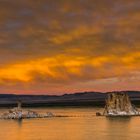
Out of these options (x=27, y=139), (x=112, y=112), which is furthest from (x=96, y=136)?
(x=112, y=112)

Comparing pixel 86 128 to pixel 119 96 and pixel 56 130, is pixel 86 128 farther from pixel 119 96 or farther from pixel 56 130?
pixel 119 96

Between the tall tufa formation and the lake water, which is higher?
the tall tufa formation

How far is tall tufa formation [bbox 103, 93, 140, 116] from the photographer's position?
143250 millimetres

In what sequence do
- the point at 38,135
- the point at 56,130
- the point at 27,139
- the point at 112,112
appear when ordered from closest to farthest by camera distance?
1. the point at 27,139
2. the point at 38,135
3. the point at 56,130
4. the point at 112,112

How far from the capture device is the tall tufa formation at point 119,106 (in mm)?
143250

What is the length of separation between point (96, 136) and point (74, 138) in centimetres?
437

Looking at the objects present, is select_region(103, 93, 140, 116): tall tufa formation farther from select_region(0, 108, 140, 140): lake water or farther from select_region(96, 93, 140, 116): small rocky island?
select_region(0, 108, 140, 140): lake water

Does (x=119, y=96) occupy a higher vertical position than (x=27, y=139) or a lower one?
higher

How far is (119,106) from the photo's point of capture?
144500 mm

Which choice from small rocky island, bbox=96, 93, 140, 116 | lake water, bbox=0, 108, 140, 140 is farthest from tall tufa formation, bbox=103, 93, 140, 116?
lake water, bbox=0, 108, 140, 140

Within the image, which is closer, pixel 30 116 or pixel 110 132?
pixel 110 132

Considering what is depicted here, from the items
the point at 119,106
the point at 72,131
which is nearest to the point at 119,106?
the point at 119,106

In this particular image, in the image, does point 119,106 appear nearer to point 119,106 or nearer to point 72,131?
point 119,106

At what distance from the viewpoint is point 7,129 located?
115 metres
